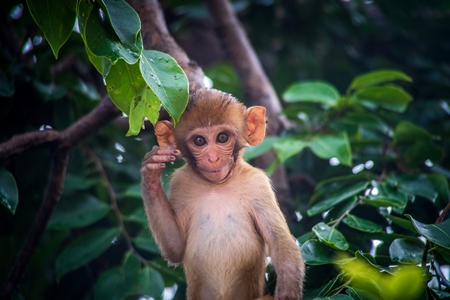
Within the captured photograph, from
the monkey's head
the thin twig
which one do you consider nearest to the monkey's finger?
the monkey's head

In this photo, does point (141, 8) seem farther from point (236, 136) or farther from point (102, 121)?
point (236, 136)

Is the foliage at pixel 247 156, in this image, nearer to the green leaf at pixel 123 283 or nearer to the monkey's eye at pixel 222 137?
the green leaf at pixel 123 283

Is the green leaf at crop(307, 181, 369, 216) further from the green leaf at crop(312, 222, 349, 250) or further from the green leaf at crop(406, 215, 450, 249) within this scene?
the green leaf at crop(406, 215, 450, 249)

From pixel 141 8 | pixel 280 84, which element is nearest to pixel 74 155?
pixel 141 8

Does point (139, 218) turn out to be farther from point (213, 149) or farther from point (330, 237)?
point (330, 237)

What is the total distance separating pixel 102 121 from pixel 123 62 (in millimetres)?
1382

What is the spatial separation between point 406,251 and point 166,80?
1834 millimetres

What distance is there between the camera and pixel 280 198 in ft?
17.6

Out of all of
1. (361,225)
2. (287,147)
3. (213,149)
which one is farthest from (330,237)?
(287,147)

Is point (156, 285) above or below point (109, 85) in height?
below

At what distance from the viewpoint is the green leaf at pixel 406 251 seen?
3.37m

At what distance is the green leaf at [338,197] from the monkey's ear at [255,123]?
649 millimetres

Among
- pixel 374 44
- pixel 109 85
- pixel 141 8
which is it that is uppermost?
pixel 109 85

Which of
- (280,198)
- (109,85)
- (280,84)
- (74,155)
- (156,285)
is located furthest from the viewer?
(280,84)
